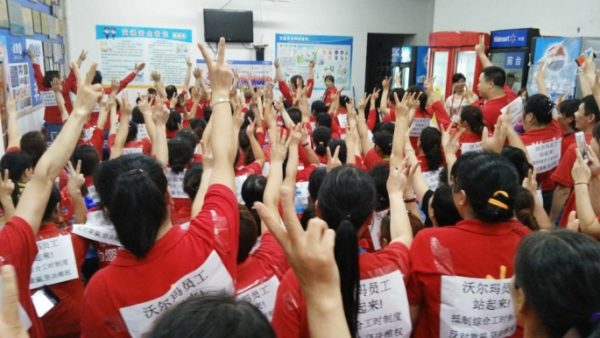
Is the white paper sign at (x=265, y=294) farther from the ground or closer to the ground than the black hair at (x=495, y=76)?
closer to the ground

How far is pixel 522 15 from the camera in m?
7.38

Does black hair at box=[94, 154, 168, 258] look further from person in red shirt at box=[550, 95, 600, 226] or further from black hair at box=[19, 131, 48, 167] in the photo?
black hair at box=[19, 131, 48, 167]

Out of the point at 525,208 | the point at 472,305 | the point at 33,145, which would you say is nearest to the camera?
the point at 472,305

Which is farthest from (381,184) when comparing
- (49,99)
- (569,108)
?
(49,99)

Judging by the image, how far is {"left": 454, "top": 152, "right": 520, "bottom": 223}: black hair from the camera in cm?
138

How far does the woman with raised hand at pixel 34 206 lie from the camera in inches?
49.3

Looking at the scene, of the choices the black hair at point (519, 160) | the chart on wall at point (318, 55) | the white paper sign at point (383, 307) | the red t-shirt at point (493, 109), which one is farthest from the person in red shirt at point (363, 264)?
the chart on wall at point (318, 55)

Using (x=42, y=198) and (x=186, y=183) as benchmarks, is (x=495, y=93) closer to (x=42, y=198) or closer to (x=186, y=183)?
(x=186, y=183)

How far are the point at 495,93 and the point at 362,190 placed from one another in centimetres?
334

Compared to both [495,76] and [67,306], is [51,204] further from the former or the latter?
[495,76]

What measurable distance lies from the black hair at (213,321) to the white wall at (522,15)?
7.01 metres

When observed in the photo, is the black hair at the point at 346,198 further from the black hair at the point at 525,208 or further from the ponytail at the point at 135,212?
the black hair at the point at 525,208

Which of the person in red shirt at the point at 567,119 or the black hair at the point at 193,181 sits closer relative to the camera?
the black hair at the point at 193,181

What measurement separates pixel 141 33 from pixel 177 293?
804cm
